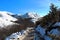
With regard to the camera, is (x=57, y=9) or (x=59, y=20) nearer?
(x=59, y=20)

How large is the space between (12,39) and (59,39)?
13762 mm

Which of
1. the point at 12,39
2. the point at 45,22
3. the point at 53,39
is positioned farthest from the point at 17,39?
the point at 53,39

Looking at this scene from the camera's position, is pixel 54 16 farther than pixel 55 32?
Yes

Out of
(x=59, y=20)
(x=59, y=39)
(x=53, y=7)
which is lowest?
(x=59, y=39)

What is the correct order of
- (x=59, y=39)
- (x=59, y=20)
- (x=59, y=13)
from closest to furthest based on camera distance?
(x=59, y=39) → (x=59, y=20) → (x=59, y=13)

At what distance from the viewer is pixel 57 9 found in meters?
28.5

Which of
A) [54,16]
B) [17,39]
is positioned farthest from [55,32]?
[17,39]

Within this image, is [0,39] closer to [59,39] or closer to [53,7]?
[53,7]

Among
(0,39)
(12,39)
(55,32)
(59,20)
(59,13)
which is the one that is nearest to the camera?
(55,32)

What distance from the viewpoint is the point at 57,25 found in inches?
876

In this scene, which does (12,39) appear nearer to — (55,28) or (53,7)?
(53,7)

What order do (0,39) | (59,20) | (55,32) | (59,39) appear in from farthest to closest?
1. (0,39)
2. (59,20)
3. (55,32)
4. (59,39)

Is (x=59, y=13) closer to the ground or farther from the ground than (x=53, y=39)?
farther from the ground

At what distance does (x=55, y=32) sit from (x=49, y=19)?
6.31 metres
